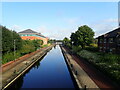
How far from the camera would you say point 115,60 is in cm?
1725

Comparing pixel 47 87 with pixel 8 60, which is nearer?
pixel 47 87

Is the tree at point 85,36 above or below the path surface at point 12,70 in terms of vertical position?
above

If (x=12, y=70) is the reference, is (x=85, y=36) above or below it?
above

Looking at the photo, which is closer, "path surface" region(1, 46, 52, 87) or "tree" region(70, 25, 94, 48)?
"path surface" region(1, 46, 52, 87)

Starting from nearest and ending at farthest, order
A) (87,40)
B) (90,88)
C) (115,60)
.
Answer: (90,88) → (115,60) → (87,40)

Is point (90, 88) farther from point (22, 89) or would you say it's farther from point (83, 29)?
point (83, 29)

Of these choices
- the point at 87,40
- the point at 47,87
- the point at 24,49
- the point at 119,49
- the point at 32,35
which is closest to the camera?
the point at 47,87

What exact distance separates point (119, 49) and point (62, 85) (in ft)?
57.5

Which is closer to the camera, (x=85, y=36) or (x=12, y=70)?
(x=12, y=70)

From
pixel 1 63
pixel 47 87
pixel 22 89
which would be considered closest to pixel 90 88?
pixel 47 87

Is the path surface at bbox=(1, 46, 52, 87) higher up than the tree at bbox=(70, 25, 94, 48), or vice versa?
the tree at bbox=(70, 25, 94, 48)

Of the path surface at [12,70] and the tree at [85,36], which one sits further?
the tree at [85,36]

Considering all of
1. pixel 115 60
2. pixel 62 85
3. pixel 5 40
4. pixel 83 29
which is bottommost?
pixel 62 85

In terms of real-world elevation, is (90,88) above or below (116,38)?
below
